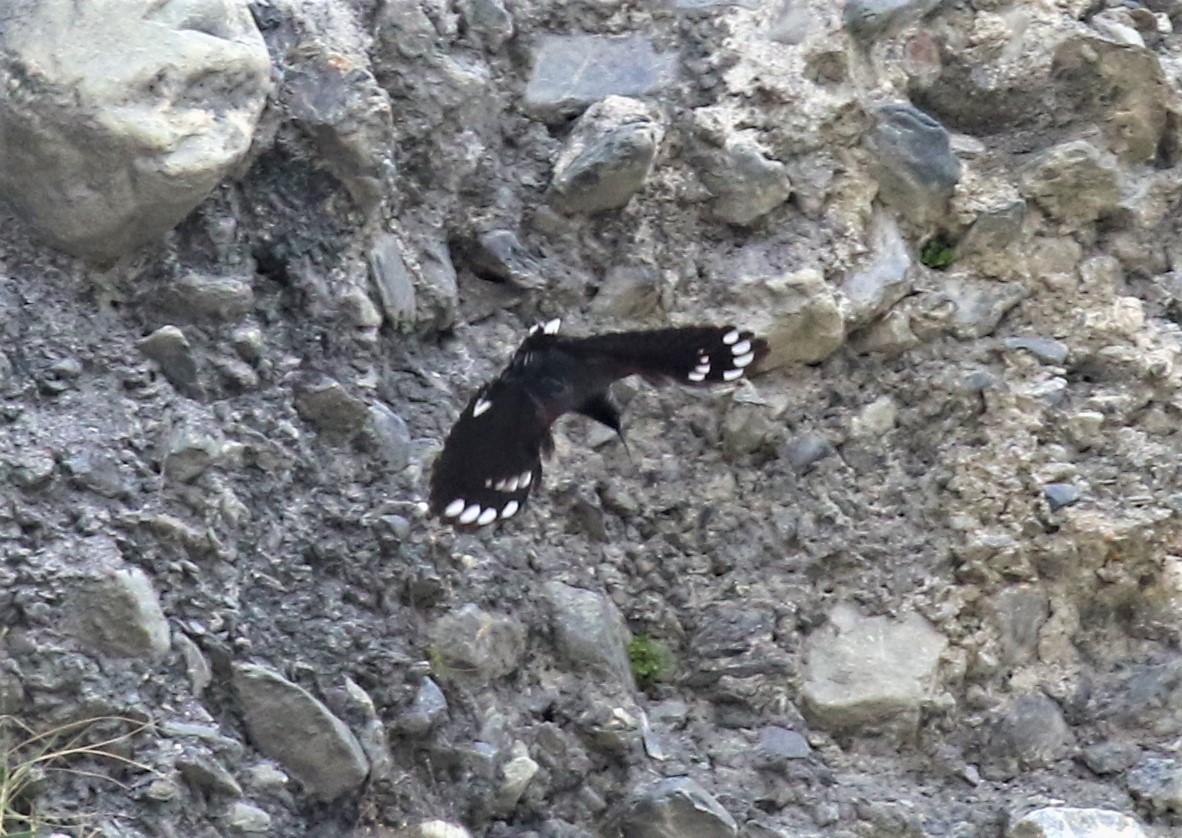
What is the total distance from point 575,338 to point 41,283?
54.4 inches

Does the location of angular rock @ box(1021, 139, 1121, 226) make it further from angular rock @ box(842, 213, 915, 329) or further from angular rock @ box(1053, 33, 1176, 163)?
angular rock @ box(842, 213, 915, 329)

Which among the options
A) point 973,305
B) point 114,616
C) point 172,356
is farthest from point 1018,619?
point 114,616

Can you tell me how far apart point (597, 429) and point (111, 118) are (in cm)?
164

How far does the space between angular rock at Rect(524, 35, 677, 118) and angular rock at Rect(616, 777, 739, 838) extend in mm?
2192

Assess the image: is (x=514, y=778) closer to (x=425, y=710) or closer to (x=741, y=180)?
(x=425, y=710)

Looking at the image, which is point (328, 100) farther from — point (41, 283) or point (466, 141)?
point (41, 283)

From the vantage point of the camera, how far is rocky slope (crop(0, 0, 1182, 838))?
425 cm

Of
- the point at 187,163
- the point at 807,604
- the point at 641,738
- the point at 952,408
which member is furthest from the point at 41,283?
the point at 952,408

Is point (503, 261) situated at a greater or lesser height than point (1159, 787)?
greater

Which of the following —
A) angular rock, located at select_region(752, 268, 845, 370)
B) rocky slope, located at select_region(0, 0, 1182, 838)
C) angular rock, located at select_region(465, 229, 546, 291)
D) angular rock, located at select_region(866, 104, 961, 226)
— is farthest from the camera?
angular rock, located at select_region(866, 104, 961, 226)

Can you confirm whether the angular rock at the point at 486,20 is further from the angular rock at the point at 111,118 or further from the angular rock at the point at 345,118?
the angular rock at the point at 111,118

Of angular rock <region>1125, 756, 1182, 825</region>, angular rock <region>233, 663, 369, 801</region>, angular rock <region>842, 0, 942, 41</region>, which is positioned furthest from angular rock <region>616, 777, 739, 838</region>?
angular rock <region>842, 0, 942, 41</region>

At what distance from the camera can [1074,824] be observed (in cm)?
485

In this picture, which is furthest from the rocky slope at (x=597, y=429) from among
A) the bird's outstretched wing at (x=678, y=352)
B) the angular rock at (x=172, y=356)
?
the bird's outstretched wing at (x=678, y=352)
